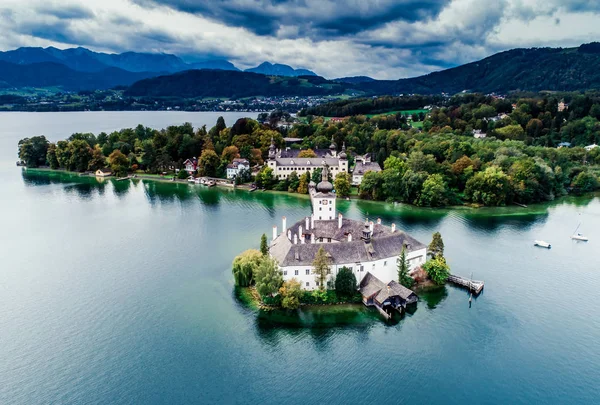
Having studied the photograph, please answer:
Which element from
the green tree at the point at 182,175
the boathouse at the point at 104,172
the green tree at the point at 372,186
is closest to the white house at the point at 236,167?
the green tree at the point at 182,175

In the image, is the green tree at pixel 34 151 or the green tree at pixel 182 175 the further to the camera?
the green tree at pixel 34 151

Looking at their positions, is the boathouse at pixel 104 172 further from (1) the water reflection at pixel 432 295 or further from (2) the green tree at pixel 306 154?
(1) the water reflection at pixel 432 295

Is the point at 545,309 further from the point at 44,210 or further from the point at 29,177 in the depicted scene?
the point at 29,177

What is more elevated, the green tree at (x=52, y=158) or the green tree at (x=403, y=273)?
the green tree at (x=52, y=158)

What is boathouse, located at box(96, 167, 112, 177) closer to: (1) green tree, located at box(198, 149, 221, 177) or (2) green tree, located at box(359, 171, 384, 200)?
(1) green tree, located at box(198, 149, 221, 177)

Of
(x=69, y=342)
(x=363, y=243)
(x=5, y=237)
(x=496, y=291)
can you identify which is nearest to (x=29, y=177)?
(x=5, y=237)

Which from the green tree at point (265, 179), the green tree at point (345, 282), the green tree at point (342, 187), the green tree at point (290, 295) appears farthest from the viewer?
the green tree at point (265, 179)

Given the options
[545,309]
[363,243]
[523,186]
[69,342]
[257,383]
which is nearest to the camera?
[257,383]
